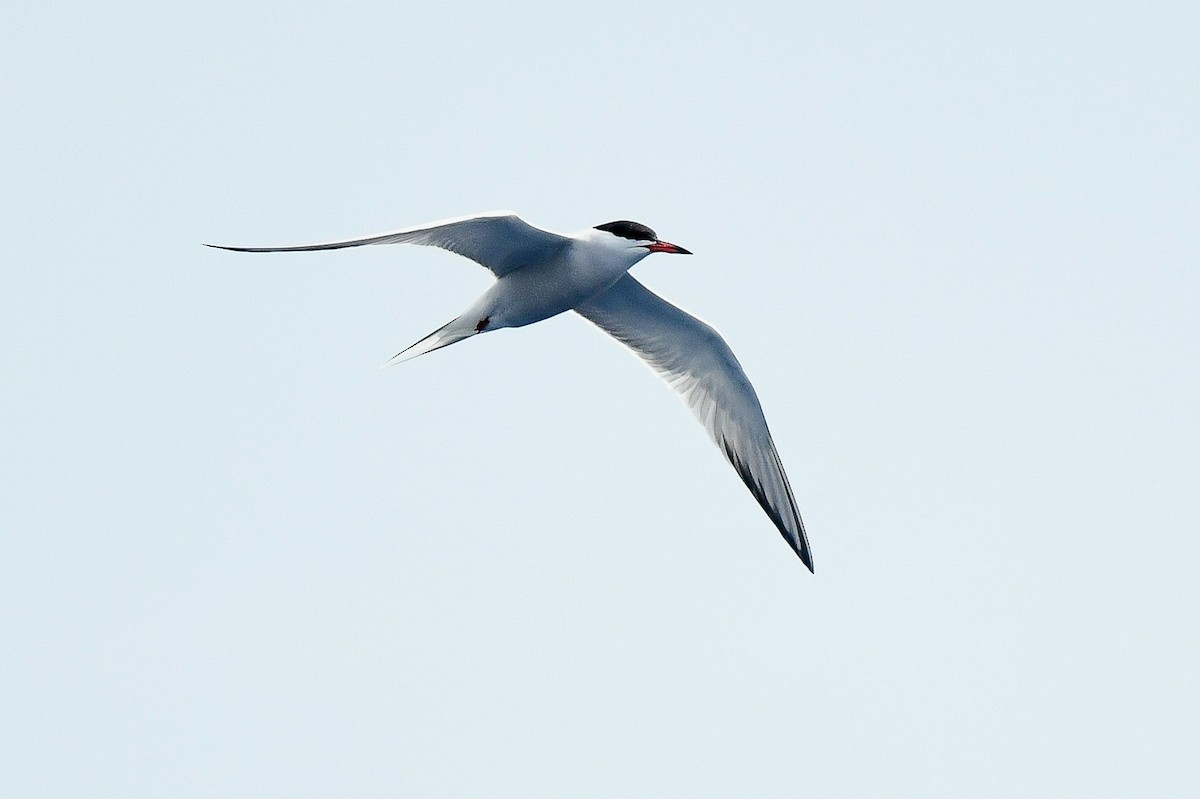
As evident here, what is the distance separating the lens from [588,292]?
11.9 meters

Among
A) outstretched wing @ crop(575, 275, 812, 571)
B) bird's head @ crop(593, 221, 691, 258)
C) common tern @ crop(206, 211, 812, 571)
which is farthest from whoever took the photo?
outstretched wing @ crop(575, 275, 812, 571)

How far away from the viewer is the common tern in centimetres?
1098

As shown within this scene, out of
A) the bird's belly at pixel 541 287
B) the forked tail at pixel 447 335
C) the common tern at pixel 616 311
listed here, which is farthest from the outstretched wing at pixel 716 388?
the forked tail at pixel 447 335

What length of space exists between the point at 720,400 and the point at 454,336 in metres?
3.52

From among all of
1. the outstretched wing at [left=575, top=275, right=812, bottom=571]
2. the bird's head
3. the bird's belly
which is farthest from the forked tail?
the outstretched wing at [left=575, top=275, right=812, bottom=571]

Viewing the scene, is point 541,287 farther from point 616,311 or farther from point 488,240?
point 616,311

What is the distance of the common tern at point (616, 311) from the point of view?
10984mm

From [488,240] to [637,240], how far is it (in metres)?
1.41

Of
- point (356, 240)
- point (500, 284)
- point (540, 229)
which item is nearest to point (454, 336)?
point (500, 284)

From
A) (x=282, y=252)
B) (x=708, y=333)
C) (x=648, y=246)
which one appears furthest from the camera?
(x=708, y=333)

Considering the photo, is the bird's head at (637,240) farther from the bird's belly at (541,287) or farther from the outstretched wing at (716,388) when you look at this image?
the outstretched wing at (716,388)

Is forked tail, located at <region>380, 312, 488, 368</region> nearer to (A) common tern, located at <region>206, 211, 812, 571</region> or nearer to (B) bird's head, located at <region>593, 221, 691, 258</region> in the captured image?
(A) common tern, located at <region>206, 211, 812, 571</region>

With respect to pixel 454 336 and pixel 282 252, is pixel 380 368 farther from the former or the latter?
pixel 282 252

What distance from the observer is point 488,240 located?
36.3 feet
